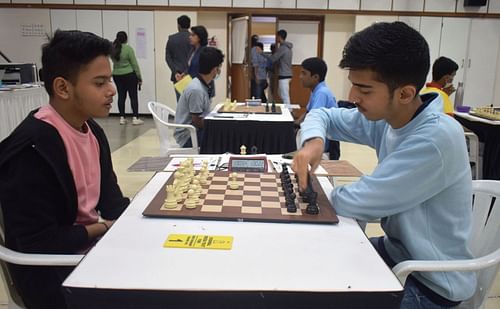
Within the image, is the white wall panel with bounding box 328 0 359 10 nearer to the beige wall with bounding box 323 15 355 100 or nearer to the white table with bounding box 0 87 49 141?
the beige wall with bounding box 323 15 355 100

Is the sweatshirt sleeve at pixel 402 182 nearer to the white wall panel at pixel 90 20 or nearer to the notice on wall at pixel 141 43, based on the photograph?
the notice on wall at pixel 141 43

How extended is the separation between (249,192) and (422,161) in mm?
567

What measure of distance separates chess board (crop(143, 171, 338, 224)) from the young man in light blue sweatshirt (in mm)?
128

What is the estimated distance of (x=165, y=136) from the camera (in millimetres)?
3688

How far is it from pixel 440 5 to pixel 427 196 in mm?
7951

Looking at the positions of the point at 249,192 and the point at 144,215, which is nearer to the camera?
the point at 144,215

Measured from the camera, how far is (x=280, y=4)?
795cm

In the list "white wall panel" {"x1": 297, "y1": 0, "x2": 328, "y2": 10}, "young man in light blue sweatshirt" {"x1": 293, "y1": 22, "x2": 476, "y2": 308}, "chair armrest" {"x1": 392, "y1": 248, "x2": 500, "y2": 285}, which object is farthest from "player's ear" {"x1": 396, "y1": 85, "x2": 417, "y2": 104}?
"white wall panel" {"x1": 297, "y1": 0, "x2": 328, "y2": 10}

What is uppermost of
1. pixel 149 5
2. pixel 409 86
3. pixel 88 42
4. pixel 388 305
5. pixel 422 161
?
pixel 149 5

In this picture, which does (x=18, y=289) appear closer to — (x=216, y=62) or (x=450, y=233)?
(x=450, y=233)

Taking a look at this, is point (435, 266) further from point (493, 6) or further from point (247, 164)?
point (493, 6)

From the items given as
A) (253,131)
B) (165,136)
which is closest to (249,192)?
(253,131)

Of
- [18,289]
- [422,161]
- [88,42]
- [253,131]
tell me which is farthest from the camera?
[253,131]

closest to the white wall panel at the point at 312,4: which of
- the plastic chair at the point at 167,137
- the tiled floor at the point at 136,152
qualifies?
the tiled floor at the point at 136,152
